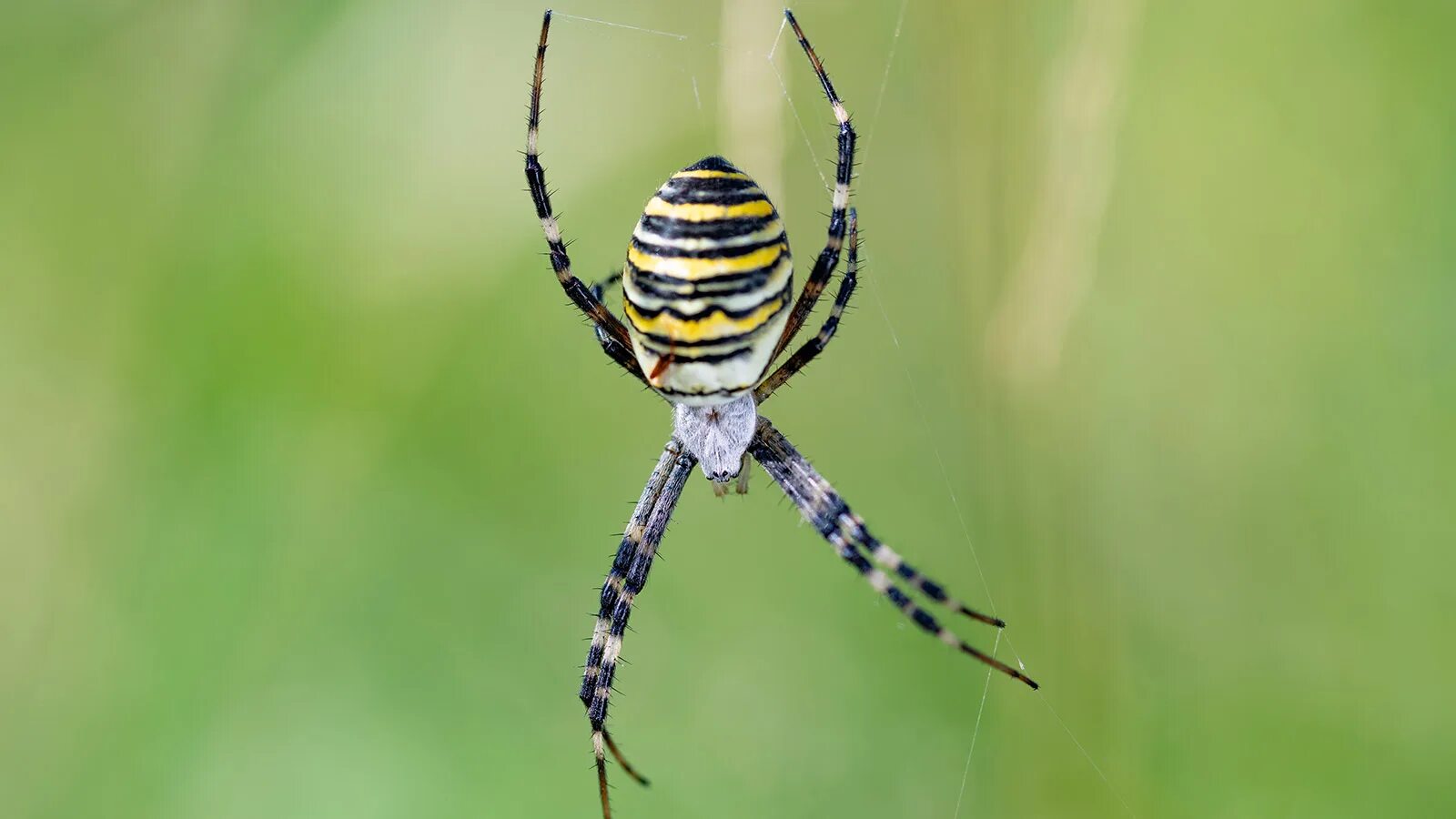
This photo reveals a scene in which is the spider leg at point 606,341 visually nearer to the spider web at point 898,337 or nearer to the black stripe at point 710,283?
the black stripe at point 710,283

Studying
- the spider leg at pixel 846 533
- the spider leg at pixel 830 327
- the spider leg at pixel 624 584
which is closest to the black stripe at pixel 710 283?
the spider leg at pixel 830 327

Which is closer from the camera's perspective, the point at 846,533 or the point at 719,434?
the point at 846,533

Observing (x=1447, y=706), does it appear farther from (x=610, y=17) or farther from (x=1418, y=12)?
(x=610, y=17)

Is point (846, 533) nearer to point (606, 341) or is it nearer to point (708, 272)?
point (606, 341)

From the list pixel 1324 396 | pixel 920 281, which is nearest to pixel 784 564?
pixel 920 281

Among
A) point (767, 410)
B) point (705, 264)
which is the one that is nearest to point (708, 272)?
point (705, 264)

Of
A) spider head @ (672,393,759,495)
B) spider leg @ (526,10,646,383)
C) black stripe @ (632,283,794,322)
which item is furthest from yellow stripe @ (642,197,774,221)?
spider head @ (672,393,759,495)

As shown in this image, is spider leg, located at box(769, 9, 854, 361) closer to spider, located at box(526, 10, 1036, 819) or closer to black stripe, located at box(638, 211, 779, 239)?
A: spider, located at box(526, 10, 1036, 819)
